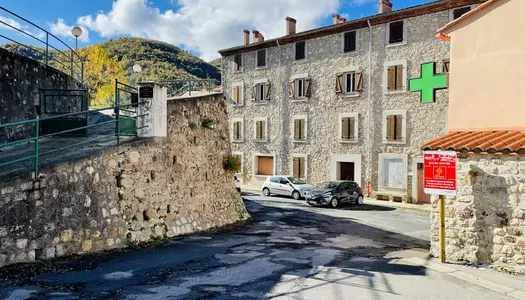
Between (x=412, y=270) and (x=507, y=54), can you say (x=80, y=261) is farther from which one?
(x=507, y=54)

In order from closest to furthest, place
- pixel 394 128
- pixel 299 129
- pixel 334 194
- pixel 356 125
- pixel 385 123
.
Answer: pixel 334 194, pixel 394 128, pixel 385 123, pixel 356 125, pixel 299 129

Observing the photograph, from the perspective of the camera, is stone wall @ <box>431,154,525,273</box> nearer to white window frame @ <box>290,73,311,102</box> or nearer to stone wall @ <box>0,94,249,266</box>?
stone wall @ <box>0,94,249,266</box>

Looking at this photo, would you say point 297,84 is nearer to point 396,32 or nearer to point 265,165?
point 265,165

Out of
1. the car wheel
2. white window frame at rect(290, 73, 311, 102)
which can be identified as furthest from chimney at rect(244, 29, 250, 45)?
the car wheel

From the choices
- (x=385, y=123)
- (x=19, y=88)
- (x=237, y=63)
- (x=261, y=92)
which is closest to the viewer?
(x=19, y=88)

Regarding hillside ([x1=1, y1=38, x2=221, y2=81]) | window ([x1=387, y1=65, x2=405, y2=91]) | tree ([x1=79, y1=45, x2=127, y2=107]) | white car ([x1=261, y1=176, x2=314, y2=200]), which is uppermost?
hillside ([x1=1, y1=38, x2=221, y2=81])

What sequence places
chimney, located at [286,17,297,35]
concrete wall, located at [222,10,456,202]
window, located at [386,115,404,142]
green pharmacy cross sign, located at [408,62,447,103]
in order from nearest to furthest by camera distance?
green pharmacy cross sign, located at [408,62,447,103] < concrete wall, located at [222,10,456,202] < window, located at [386,115,404,142] < chimney, located at [286,17,297,35]

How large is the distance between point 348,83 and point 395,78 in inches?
121

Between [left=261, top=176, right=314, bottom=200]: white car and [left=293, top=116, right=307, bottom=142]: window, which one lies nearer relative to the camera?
[left=261, top=176, right=314, bottom=200]: white car

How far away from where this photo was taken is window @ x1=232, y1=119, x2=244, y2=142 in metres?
31.2

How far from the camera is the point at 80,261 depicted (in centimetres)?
714

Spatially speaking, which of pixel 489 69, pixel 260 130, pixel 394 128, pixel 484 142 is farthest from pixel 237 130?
pixel 484 142

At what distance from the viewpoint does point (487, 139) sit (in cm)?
824

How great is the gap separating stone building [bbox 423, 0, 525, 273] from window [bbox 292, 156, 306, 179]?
18.0 meters
